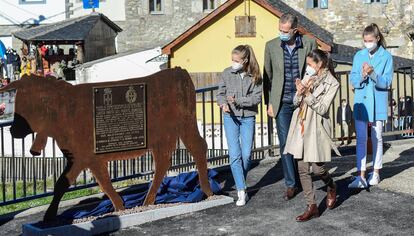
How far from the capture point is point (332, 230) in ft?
24.2

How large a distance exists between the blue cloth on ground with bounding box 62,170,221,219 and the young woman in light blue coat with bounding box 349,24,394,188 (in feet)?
5.71

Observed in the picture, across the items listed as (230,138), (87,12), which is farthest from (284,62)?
(87,12)

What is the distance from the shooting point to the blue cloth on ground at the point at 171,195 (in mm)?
7947

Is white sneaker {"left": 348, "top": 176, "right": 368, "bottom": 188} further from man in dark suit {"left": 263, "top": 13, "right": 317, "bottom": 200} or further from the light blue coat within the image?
man in dark suit {"left": 263, "top": 13, "right": 317, "bottom": 200}

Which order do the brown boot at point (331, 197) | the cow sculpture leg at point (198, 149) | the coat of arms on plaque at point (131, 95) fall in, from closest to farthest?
the coat of arms on plaque at point (131, 95) < the brown boot at point (331, 197) < the cow sculpture leg at point (198, 149)

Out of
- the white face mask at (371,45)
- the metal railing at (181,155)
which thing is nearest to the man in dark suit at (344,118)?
the metal railing at (181,155)

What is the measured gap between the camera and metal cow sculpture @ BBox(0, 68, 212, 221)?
738 cm

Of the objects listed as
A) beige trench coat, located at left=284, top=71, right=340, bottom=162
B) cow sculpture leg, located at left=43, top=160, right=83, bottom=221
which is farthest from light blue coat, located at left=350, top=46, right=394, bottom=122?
cow sculpture leg, located at left=43, top=160, right=83, bottom=221

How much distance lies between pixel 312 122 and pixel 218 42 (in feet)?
78.0

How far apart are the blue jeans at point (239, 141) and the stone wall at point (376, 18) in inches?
1361

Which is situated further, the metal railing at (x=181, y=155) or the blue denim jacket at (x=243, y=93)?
the metal railing at (x=181, y=155)

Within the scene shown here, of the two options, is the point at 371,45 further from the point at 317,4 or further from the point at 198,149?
the point at 317,4

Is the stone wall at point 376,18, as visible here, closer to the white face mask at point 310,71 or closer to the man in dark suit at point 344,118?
the man in dark suit at point 344,118

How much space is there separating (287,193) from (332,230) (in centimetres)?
127
